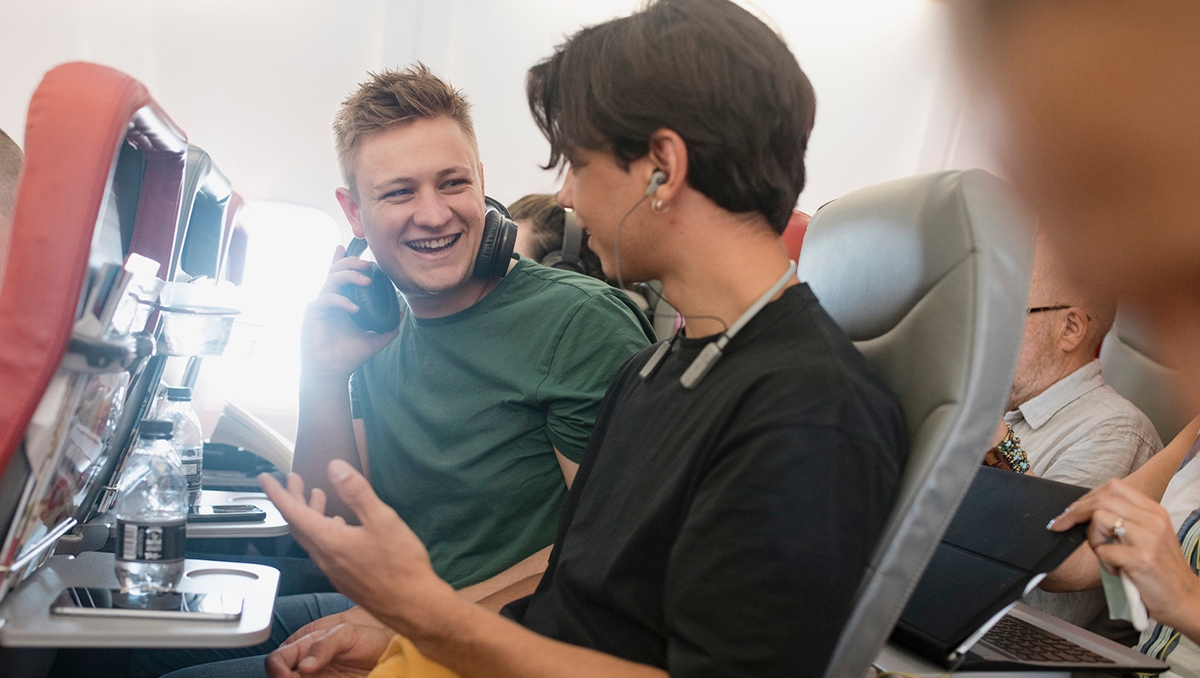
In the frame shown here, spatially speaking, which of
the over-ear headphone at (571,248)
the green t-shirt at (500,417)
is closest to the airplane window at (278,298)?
the over-ear headphone at (571,248)

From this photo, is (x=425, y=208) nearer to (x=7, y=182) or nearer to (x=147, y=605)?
(x=7, y=182)

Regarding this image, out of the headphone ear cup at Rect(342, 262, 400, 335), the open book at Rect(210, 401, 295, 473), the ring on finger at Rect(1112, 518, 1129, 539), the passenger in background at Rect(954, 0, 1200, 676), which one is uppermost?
the passenger in background at Rect(954, 0, 1200, 676)

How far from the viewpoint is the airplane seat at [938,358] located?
0.98 meters

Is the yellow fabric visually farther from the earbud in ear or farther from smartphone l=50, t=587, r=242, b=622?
the earbud in ear

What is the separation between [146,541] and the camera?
4.20ft

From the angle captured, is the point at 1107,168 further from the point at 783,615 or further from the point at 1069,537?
the point at 1069,537

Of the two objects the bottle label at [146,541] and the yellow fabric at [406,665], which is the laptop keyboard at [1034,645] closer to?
the yellow fabric at [406,665]

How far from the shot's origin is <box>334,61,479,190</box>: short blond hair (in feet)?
6.27

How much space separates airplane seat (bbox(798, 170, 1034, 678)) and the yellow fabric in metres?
0.48

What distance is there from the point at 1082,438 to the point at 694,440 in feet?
4.80

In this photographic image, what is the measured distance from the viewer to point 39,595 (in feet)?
4.06

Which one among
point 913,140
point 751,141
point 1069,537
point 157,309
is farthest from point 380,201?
point 913,140

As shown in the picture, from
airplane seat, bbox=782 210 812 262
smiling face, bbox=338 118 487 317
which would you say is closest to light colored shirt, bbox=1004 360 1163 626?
airplane seat, bbox=782 210 812 262

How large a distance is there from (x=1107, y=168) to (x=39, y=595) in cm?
142
